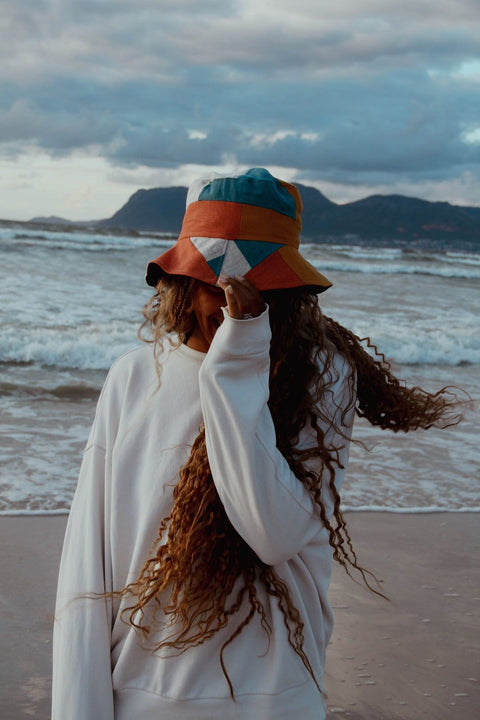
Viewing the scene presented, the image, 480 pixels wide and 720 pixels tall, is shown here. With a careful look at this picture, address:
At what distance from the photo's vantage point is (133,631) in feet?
4.53

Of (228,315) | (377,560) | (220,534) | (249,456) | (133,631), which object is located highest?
(228,315)

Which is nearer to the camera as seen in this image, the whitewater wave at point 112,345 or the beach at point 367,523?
the beach at point 367,523

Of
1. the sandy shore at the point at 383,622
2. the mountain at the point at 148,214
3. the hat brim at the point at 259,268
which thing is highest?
the mountain at the point at 148,214

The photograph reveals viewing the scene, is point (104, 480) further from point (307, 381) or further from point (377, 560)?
point (377, 560)

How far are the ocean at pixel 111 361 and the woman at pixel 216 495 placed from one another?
1.98 meters

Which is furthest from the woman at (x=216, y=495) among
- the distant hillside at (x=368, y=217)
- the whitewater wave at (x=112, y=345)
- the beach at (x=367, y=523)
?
the distant hillside at (x=368, y=217)

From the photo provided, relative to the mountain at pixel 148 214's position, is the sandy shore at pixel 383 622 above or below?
below

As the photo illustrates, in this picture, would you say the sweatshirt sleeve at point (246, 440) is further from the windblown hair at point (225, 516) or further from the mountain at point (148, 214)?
the mountain at point (148, 214)

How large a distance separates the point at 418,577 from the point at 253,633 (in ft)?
8.72

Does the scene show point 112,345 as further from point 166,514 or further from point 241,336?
point 241,336

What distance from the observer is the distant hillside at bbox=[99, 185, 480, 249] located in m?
51.8

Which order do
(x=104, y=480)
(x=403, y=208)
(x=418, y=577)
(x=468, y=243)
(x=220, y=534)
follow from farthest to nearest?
(x=403, y=208) < (x=468, y=243) < (x=418, y=577) < (x=104, y=480) < (x=220, y=534)

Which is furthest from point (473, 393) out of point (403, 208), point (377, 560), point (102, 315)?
point (403, 208)

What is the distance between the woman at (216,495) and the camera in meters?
1.27
